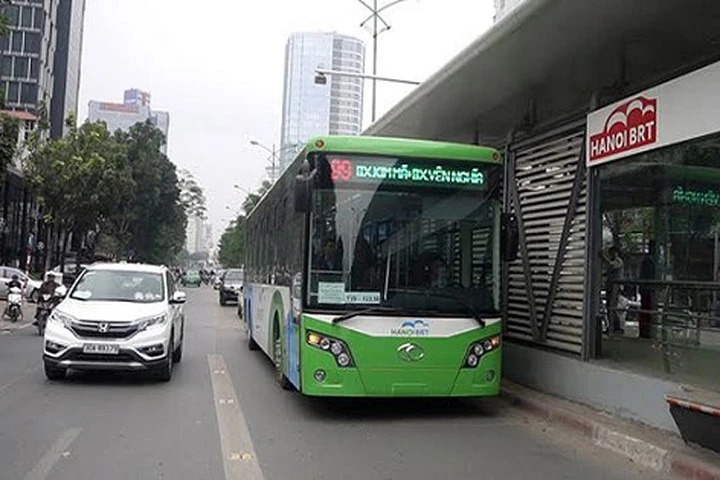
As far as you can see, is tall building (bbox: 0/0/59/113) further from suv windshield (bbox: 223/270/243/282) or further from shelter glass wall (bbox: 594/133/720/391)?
shelter glass wall (bbox: 594/133/720/391)

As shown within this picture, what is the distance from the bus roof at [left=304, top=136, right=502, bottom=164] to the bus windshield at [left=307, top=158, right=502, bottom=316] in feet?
0.44

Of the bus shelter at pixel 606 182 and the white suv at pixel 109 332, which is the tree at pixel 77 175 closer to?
the white suv at pixel 109 332

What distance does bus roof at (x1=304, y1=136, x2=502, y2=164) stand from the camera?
9086 millimetres

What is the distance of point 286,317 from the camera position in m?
10.3

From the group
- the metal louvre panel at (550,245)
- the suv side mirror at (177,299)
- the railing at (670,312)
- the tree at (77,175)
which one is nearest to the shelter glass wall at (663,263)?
the railing at (670,312)

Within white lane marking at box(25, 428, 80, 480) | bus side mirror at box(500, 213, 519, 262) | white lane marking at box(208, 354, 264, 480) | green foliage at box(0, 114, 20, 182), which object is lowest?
white lane marking at box(25, 428, 80, 480)

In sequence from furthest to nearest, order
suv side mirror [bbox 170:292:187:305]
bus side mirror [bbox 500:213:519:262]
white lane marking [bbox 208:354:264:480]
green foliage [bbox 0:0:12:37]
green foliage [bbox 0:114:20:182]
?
green foliage [bbox 0:114:20:182] < green foliage [bbox 0:0:12:37] < suv side mirror [bbox 170:292:187:305] < bus side mirror [bbox 500:213:519:262] < white lane marking [bbox 208:354:264:480]

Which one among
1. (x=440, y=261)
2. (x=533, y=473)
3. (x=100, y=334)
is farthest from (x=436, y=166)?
(x=100, y=334)

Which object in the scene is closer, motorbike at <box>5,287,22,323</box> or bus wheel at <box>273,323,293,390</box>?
bus wheel at <box>273,323,293,390</box>

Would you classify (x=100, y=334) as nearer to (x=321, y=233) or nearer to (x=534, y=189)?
(x=321, y=233)

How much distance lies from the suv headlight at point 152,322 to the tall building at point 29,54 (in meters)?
75.9

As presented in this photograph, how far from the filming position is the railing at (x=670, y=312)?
32.1 feet

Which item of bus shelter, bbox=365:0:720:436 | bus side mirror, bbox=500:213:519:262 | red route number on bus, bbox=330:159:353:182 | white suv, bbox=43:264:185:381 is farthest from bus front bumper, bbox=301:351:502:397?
white suv, bbox=43:264:185:381

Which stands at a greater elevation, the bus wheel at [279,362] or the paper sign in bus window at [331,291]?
the paper sign in bus window at [331,291]
